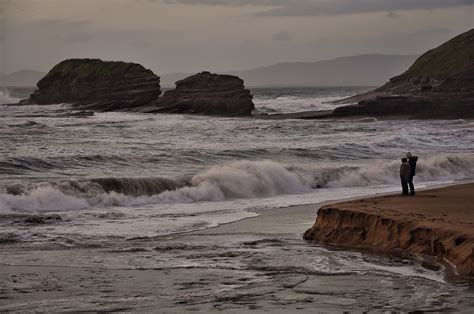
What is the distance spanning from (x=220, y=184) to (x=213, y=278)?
1237 centimetres

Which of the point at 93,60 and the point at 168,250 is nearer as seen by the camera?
the point at 168,250

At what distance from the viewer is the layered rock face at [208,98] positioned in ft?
238

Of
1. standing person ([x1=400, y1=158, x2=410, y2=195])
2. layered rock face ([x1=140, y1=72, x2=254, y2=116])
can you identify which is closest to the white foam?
standing person ([x1=400, y1=158, x2=410, y2=195])

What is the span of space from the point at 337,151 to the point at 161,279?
80.7ft

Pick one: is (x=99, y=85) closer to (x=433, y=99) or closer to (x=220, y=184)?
(x=433, y=99)

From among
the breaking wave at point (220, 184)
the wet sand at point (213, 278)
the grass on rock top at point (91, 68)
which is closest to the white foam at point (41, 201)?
the breaking wave at point (220, 184)

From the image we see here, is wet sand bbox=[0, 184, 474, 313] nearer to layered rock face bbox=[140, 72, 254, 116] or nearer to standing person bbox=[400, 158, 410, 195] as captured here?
standing person bbox=[400, 158, 410, 195]

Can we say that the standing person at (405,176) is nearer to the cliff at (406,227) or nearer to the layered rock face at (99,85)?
the cliff at (406,227)

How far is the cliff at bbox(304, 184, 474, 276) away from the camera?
1332 cm

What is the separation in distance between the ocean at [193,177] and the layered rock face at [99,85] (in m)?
30.0

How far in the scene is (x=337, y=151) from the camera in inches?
1436

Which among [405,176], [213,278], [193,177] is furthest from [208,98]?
[213,278]

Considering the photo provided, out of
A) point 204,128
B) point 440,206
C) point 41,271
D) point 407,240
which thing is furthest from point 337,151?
point 41,271

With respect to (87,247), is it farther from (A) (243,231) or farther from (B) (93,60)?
(B) (93,60)
